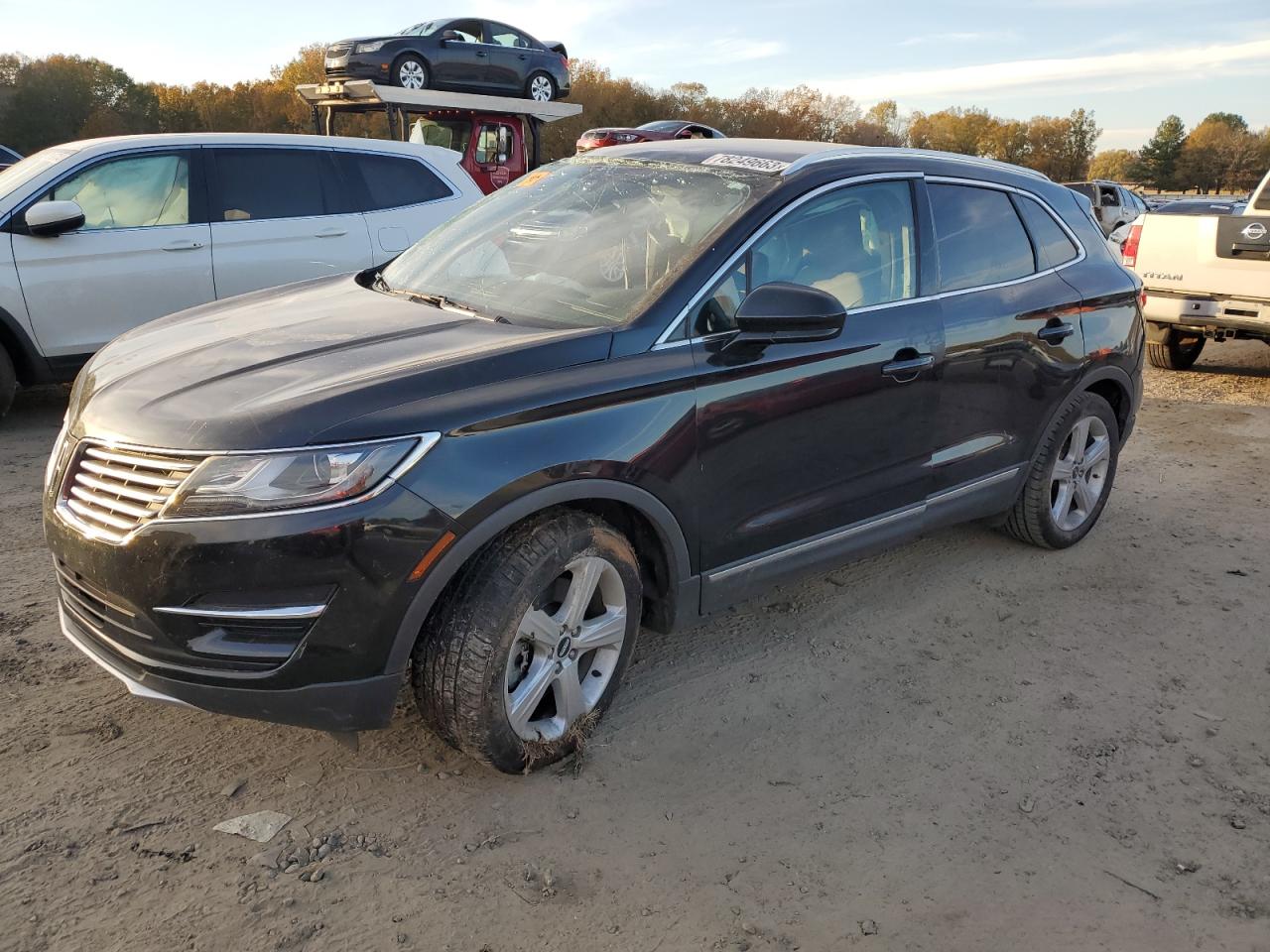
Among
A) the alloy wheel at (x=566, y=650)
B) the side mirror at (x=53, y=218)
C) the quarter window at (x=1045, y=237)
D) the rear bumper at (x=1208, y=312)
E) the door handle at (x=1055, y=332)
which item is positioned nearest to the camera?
the alloy wheel at (x=566, y=650)

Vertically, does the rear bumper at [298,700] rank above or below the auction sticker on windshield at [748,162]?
below

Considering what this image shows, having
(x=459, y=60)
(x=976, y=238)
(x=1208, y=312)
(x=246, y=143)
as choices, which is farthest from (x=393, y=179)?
(x=459, y=60)

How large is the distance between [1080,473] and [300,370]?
12.1 ft

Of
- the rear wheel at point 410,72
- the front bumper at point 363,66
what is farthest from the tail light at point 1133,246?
the front bumper at point 363,66

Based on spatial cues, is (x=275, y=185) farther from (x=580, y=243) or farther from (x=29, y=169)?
(x=580, y=243)

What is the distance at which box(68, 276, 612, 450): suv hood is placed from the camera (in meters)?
2.53

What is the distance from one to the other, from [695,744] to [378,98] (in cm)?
1203

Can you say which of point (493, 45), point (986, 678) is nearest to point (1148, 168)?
point (493, 45)

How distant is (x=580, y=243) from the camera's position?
3.58 m

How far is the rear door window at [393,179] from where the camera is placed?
7.12m

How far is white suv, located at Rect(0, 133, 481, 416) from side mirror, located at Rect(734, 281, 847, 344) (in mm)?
4453

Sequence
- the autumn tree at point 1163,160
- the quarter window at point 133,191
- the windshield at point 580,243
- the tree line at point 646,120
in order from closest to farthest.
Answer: the windshield at point 580,243, the quarter window at point 133,191, the tree line at point 646,120, the autumn tree at point 1163,160

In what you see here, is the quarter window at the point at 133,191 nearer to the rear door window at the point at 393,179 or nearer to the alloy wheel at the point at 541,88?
the rear door window at the point at 393,179

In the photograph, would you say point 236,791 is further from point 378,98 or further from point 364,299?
point 378,98
